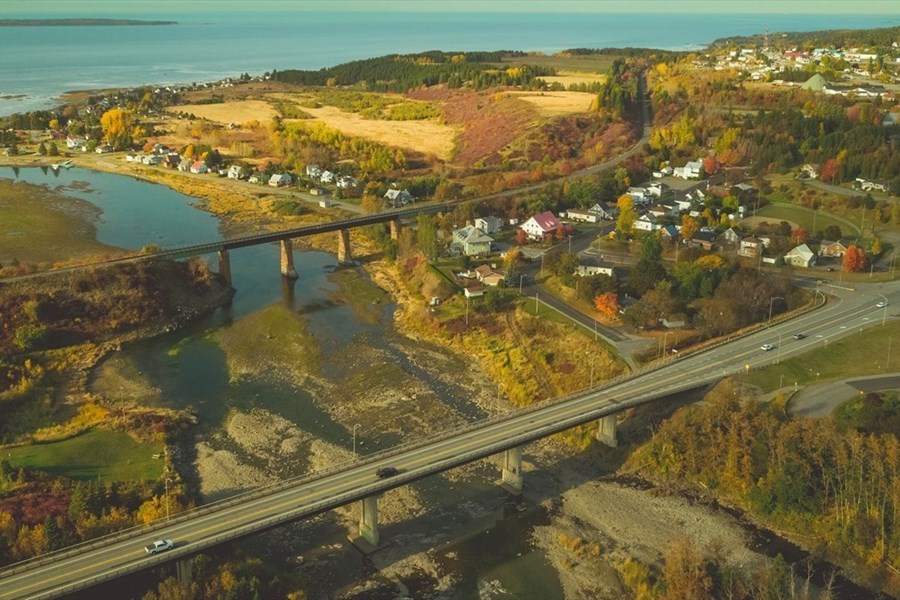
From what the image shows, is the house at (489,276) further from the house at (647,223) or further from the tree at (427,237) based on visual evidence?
the house at (647,223)

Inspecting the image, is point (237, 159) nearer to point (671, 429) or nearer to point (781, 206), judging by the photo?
point (781, 206)

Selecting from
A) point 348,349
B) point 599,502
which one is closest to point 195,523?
point 599,502

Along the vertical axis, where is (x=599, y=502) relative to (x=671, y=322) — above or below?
below

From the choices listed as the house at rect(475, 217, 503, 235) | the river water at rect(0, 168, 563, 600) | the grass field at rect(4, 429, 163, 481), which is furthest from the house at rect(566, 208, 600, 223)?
the grass field at rect(4, 429, 163, 481)

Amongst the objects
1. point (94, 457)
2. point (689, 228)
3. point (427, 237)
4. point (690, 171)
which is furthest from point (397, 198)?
point (94, 457)

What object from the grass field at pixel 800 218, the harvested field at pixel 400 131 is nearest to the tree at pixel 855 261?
the grass field at pixel 800 218

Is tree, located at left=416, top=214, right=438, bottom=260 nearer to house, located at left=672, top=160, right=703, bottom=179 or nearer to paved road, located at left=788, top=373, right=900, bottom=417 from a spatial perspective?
paved road, located at left=788, top=373, right=900, bottom=417
